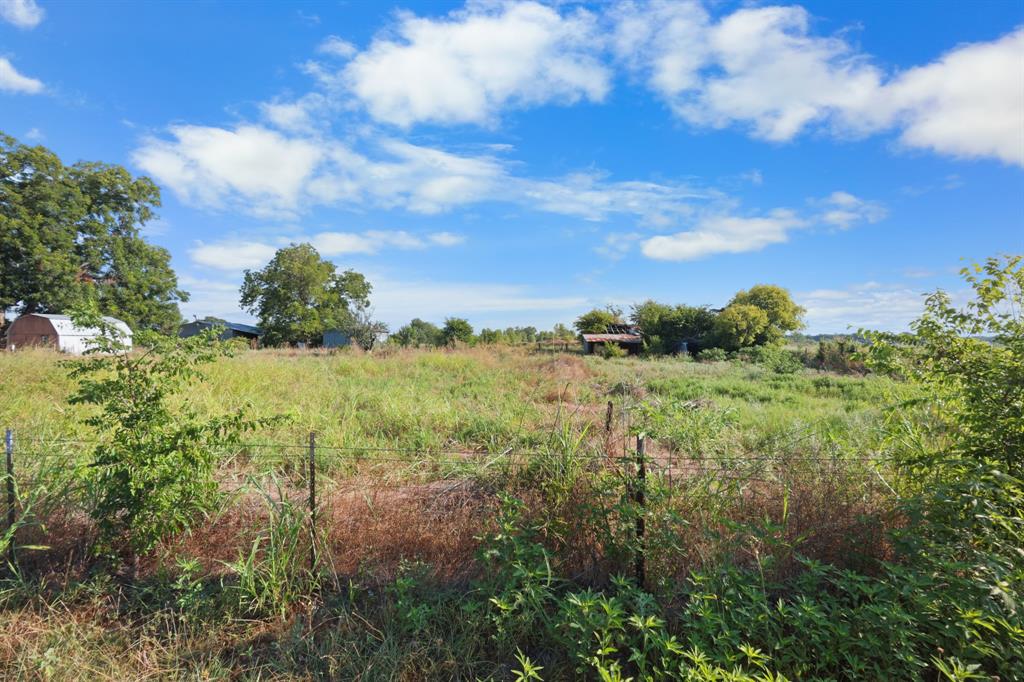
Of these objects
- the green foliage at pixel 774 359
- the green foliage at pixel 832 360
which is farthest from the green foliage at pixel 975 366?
the green foliage at pixel 832 360

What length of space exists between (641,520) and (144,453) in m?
2.96

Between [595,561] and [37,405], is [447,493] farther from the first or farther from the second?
[37,405]

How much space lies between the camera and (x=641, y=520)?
9.34 ft

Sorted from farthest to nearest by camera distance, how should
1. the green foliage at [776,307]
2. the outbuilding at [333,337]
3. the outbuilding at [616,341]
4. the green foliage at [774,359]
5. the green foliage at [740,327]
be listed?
the outbuilding at [333,337]
the outbuilding at [616,341]
the green foliage at [776,307]
the green foliage at [740,327]
the green foliage at [774,359]

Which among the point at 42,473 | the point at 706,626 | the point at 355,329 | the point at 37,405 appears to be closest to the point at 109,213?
the point at 355,329

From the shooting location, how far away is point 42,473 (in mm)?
3498

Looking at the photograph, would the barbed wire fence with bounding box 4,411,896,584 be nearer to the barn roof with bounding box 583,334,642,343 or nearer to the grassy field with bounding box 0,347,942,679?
the grassy field with bounding box 0,347,942,679

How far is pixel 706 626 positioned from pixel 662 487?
838 millimetres

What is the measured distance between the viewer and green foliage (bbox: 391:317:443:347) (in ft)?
114

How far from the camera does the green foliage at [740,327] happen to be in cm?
2750

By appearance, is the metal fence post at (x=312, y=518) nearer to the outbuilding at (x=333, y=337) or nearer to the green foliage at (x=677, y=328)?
the green foliage at (x=677, y=328)

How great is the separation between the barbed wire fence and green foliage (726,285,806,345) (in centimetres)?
2834

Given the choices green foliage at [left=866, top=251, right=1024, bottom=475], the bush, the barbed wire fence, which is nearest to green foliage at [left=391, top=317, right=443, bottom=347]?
the bush

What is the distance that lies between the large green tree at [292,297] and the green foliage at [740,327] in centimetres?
2606
